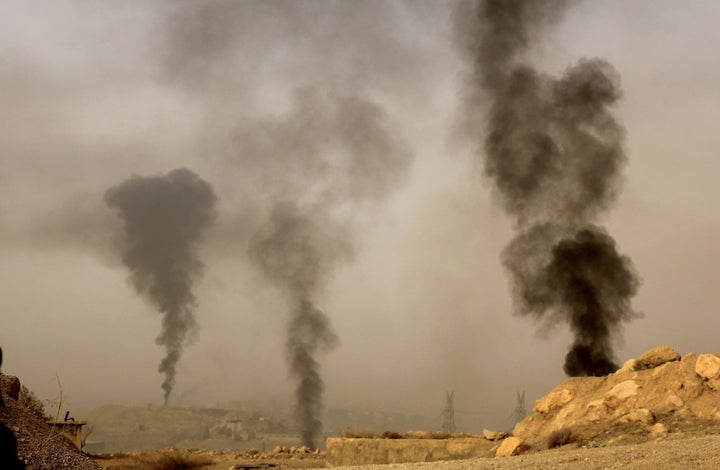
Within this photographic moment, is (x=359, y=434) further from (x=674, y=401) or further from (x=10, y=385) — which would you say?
(x=10, y=385)

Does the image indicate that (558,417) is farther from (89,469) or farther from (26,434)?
(26,434)

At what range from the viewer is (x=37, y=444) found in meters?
14.3

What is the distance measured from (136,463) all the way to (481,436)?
56.3 ft

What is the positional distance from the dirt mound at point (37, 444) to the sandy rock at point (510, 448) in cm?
1193

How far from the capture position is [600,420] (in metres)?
19.7

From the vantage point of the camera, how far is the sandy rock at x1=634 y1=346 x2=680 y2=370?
69.6 feet

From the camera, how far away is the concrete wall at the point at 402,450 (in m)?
21.9

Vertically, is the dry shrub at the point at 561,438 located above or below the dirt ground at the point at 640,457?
above

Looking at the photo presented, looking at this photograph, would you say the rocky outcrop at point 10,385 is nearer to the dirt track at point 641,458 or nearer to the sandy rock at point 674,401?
the dirt track at point 641,458

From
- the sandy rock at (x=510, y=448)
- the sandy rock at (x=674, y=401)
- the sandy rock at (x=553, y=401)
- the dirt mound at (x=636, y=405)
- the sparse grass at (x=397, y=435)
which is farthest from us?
the sparse grass at (x=397, y=435)

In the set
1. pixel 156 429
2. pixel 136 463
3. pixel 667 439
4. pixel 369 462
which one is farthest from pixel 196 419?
pixel 667 439

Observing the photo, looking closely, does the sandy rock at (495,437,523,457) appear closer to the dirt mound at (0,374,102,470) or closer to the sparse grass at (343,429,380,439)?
the sparse grass at (343,429,380,439)

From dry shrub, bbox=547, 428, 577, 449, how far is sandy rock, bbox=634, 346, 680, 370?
4354 millimetres

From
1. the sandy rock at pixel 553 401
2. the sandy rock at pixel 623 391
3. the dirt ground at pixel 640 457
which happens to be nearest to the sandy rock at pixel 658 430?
the dirt ground at pixel 640 457
